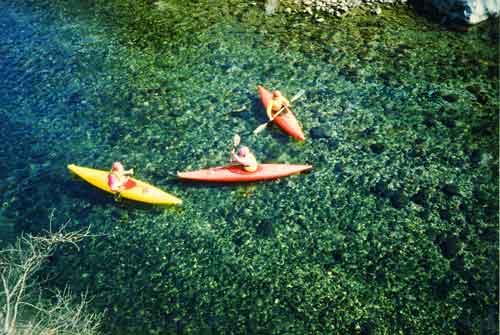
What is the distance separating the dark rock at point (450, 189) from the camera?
27.9 feet

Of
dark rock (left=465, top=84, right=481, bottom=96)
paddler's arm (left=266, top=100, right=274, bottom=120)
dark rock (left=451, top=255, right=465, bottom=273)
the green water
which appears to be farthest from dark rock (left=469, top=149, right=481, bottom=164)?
paddler's arm (left=266, top=100, right=274, bottom=120)

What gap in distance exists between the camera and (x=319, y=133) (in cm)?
978

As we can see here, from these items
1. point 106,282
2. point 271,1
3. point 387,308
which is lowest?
point 106,282

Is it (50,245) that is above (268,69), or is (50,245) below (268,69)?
below

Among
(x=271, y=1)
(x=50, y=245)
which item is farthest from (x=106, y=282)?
(x=271, y=1)

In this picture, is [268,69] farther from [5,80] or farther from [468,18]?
[5,80]

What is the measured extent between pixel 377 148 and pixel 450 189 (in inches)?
63.1

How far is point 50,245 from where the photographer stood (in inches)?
328

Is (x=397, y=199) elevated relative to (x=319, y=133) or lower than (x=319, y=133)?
lower

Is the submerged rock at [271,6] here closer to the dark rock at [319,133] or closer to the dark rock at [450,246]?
the dark rock at [319,133]

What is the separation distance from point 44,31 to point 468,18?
38.8 feet

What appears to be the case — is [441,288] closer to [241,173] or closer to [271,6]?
[241,173]

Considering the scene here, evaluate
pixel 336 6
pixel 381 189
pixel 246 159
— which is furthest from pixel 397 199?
pixel 336 6

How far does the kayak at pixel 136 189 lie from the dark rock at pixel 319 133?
3.17 metres
